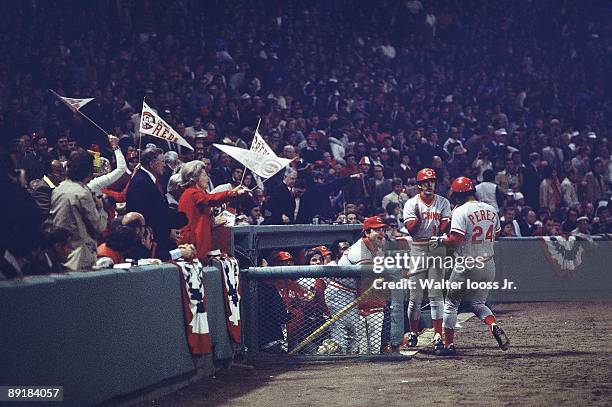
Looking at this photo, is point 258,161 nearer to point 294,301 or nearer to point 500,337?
point 294,301

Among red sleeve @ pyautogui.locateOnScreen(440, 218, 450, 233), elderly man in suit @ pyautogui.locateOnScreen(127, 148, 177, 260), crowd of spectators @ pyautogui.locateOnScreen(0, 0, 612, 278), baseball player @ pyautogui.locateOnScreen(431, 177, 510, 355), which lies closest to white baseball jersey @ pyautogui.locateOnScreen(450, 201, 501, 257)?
baseball player @ pyautogui.locateOnScreen(431, 177, 510, 355)

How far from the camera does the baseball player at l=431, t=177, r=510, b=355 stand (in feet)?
40.6

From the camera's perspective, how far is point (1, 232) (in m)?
7.60

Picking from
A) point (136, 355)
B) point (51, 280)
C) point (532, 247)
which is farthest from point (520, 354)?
point (532, 247)

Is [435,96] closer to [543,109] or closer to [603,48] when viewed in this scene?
[543,109]

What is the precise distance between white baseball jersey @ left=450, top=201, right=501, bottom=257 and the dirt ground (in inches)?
45.2

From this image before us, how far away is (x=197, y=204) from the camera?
11094mm

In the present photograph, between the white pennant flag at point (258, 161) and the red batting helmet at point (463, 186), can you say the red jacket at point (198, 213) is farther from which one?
the red batting helmet at point (463, 186)

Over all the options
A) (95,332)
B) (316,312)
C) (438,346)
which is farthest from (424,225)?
(95,332)

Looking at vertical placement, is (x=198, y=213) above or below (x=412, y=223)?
above

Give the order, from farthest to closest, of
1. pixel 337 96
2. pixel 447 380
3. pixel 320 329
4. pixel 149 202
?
pixel 337 96 → pixel 320 329 → pixel 149 202 → pixel 447 380

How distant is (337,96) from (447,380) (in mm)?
14886

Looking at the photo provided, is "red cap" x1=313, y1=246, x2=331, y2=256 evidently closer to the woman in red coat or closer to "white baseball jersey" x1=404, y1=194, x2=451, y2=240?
"white baseball jersey" x1=404, y1=194, x2=451, y2=240

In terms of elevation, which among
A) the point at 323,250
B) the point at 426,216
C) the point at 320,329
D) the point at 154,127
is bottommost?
the point at 320,329
